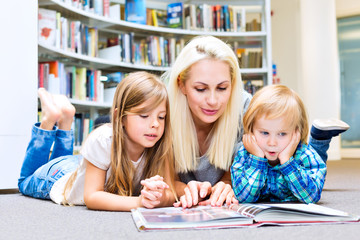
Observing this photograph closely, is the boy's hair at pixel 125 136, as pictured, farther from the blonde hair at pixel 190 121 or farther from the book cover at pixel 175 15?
the book cover at pixel 175 15

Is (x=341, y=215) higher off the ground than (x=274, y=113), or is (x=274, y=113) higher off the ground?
(x=274, y=113)

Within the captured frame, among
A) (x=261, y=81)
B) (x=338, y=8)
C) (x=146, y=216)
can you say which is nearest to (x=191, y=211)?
(x=146, y=216)

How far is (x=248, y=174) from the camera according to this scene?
148cm

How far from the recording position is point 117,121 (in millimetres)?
1477

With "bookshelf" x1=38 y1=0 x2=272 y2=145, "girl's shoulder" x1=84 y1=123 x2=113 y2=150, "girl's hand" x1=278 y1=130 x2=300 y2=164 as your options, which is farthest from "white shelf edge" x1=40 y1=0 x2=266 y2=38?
"girl's hand" x1=278 y1=130 x2=300 y2=164

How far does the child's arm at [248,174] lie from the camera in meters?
1.46

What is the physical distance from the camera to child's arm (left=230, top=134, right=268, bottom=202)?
4.80 feet

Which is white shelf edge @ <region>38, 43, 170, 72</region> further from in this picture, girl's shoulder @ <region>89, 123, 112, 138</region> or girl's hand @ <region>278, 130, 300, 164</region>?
girl's hand @ <region>278, 130, 300, 164</region>

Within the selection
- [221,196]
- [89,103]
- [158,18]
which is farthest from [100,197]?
[158,18]

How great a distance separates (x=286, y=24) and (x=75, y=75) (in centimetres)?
437

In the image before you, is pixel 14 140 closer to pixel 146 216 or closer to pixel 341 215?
pixel 146 216

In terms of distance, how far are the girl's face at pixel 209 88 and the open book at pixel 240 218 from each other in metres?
0.49

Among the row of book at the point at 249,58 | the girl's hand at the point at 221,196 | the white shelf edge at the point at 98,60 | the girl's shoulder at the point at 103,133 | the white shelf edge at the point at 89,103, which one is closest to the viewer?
the girl's hand at the point at 221,196

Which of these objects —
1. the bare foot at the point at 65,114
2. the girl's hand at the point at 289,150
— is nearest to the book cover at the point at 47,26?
the bare foot at the point at 65,114
